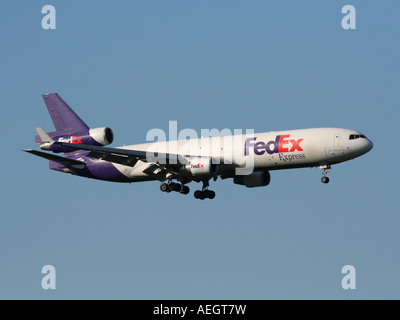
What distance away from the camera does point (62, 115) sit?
86.6m

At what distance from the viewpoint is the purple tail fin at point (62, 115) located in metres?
85.8

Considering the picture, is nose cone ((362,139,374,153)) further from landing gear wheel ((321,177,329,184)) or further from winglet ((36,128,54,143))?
winglet ((36,128,54,143))

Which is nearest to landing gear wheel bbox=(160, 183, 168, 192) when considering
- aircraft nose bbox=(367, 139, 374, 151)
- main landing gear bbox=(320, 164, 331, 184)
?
main landing gear bbox=(320, 164, 331, 184)

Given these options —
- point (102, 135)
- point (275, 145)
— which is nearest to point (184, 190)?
point (102, 135)

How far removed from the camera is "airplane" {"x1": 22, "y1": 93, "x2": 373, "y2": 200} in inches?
2908

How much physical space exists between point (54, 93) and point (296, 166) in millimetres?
26330

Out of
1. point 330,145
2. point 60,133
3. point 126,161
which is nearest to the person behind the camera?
point 330,145

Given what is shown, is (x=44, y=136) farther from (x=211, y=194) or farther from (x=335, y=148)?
(x=335, y=148)

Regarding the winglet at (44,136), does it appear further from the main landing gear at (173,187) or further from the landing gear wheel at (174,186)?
the landing gear wheel at (174,186)

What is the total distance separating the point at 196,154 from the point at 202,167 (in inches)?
134

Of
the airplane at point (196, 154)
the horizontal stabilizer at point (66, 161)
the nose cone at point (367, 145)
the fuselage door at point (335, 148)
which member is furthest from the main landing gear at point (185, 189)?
the nose cone at point (367, 145)
